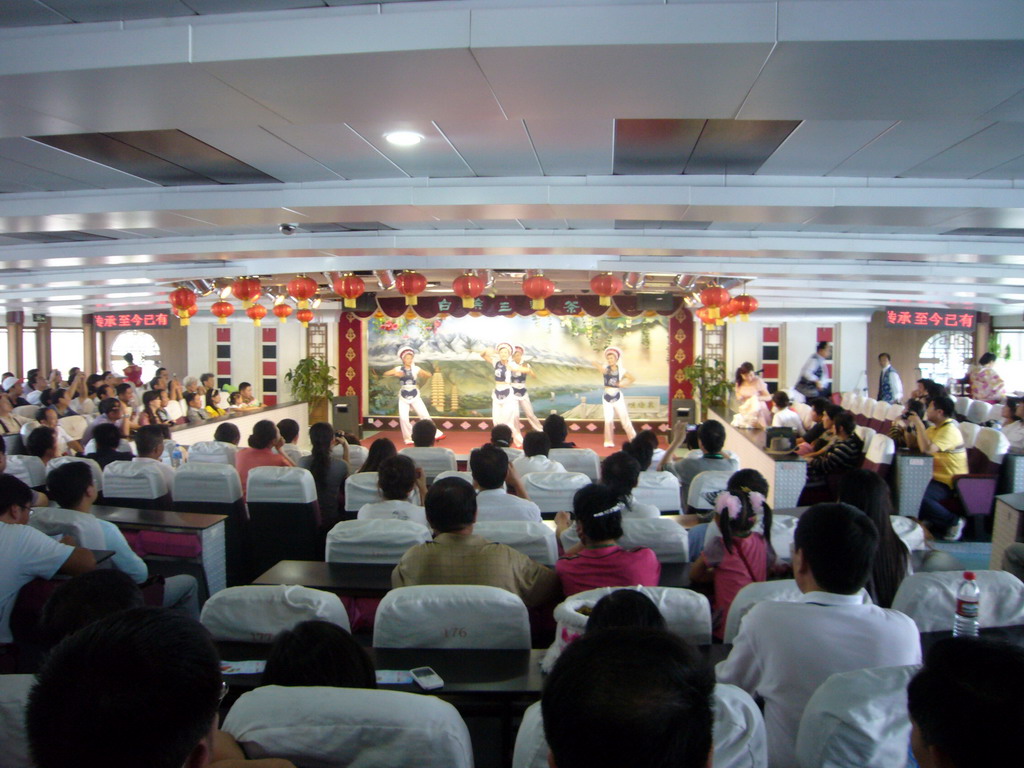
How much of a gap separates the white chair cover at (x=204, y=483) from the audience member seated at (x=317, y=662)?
3883 millimetres

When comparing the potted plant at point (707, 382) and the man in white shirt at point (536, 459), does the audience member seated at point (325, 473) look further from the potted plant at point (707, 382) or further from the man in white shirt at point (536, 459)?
the potted plant at point (707, 382)

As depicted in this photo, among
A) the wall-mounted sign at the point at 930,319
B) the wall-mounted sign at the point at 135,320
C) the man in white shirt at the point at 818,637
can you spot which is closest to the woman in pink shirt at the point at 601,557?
the man in white shirt at the point at 818,637

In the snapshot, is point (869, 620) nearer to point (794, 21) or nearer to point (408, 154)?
point (794, 21)

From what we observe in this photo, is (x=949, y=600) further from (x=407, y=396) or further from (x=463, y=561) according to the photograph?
(x=407, y=396)

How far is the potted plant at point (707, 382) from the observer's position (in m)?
14.1

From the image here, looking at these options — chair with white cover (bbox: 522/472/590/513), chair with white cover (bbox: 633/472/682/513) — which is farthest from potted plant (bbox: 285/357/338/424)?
chair with white cover (bbox: 633/472/682/513)

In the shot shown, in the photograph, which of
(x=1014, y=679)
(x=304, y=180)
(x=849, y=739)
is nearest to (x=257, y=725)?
(x=849, y=739)

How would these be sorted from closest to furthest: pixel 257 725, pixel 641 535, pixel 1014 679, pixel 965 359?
pixel 1014 679
pixel 257 725
pixel 641 535
pixel 965 359

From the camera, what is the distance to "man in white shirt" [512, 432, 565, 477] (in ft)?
19.4

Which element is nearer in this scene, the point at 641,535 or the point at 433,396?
the point at 641,535

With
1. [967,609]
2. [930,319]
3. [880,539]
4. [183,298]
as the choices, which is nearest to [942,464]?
[880,539]

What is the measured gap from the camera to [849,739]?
5.57 feet

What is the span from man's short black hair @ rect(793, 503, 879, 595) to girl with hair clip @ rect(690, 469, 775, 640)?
2.52 ft

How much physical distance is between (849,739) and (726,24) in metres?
2.28
